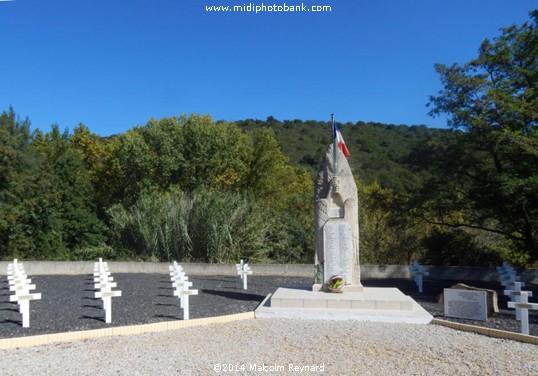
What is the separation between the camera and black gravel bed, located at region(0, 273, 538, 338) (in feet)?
29.4

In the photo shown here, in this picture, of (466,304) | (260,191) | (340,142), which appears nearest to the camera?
(466,304)

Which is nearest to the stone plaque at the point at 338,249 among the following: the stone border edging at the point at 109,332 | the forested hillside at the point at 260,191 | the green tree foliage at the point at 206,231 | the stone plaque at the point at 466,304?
the stone plaque at the point at 466,304

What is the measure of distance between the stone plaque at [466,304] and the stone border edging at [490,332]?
541mm

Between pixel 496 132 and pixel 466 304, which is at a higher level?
pixel 496 132

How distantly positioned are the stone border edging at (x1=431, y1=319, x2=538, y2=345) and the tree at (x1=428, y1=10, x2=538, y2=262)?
22.8 feet

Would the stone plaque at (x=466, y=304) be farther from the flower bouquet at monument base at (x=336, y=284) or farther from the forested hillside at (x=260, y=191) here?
the forested hillside at (x=260, y=191)

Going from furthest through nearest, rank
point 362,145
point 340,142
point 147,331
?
point 362,145 < point 340,142 < point 147,331

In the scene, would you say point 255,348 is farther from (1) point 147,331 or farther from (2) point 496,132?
(2) point 496,132

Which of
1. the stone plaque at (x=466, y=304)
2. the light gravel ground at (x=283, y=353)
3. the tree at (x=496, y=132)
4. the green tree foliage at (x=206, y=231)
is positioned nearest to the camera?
the light gravel ground at (x=283, y=353)

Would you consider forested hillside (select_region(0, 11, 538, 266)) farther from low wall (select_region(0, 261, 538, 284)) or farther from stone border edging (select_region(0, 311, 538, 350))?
stone border edging (select_region(0, 311, 538, 350))

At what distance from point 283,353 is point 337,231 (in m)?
4.69

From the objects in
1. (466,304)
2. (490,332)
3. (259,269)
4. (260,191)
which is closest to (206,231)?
(259,269)

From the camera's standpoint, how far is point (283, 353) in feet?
22.2

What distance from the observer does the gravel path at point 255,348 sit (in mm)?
6023
